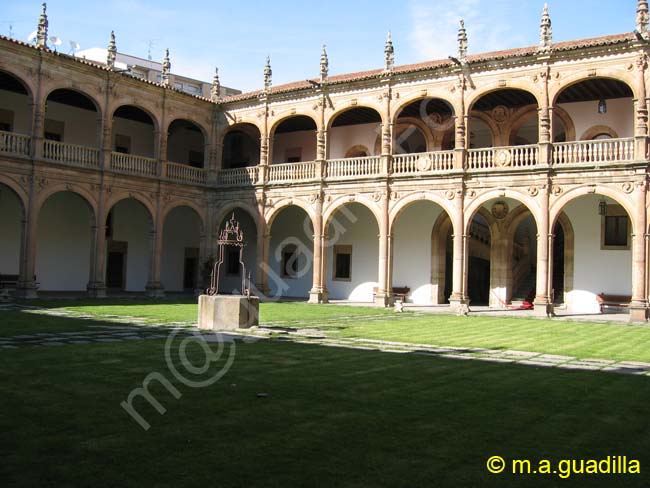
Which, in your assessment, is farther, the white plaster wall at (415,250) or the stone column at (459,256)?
the white plaster wall at (415,250)

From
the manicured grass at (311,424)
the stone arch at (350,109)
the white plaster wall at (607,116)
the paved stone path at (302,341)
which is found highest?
the stone arch at (350,109)

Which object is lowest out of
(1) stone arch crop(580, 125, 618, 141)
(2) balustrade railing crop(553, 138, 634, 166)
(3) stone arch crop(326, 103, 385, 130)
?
(2) balustrade railing crop(553, 138, 634, 166)

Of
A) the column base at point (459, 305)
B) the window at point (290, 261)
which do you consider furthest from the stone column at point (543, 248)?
the window at point (290, 261)

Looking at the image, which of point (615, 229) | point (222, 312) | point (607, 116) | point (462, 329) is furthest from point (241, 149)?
point (222, 312)

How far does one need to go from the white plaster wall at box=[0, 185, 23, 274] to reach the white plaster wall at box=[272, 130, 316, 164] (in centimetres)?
1268

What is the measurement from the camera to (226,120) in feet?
102

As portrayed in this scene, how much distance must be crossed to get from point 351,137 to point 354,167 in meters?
3.80

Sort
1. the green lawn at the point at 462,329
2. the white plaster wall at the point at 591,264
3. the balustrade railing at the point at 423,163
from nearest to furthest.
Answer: the green lawn at the point at 462,329 → the white plaster wall at the point at 591,264 → the balustrade railing at the point at 423,163

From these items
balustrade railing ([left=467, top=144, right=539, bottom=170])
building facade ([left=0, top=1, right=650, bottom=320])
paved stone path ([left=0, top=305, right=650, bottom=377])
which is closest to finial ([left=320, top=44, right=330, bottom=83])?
building facade ([left=0, top=1, right=650, bottom=320])

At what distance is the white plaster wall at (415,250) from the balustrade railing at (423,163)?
3.14m

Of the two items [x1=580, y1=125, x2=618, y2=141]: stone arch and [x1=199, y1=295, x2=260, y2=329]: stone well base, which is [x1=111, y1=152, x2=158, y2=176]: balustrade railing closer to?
[x1=199, y1=295, x2=260, y2=329]: stone well base

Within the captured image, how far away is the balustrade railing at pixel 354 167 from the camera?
26.9m

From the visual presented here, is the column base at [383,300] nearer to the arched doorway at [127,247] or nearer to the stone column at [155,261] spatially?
the stone column at [155,261]

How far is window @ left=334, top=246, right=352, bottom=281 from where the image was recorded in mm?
31188
